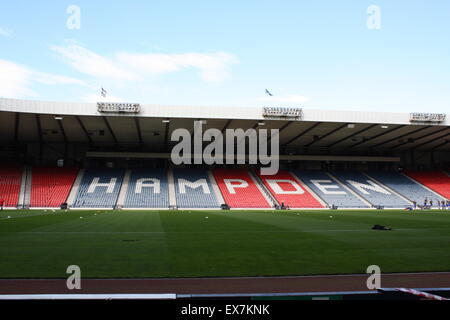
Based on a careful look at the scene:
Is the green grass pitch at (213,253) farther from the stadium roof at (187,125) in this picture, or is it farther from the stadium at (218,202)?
the stadium roof at (187,125)

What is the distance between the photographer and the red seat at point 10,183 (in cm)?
3981

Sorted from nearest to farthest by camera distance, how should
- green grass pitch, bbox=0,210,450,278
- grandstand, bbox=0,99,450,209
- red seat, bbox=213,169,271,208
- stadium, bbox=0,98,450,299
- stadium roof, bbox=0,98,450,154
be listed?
stadium, bbox=0,98,450,299, green grass pitch, bbox=0,210,450,278, stadium roof, bbox=0,98,450,154, grandstand, bbox=0,99,450,209, red seat, bbox=213,169,271,208

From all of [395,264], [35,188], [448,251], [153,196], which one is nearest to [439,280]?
[395,264]

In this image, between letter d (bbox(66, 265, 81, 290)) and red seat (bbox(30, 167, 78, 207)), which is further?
red seat (bbox(30, 167, 78, 207))

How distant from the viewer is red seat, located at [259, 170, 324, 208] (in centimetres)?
4453

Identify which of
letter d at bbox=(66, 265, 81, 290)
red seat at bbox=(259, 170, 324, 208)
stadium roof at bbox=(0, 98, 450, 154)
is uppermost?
stadium roof at bbox=(0, 98, 450, 154)

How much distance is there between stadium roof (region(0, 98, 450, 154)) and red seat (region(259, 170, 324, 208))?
17.1ft

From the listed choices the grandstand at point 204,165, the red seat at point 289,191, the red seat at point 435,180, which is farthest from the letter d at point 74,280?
the red seat at point 435,180

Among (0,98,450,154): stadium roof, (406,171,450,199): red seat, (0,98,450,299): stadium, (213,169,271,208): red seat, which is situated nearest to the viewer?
(0,98,450,299): stadium

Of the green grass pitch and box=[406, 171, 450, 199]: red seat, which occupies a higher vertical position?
box=[406, 171, 450, 199]: red seat

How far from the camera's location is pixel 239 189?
47.1 m

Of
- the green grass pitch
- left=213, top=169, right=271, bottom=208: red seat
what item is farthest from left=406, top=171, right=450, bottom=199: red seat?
the green grass pitch

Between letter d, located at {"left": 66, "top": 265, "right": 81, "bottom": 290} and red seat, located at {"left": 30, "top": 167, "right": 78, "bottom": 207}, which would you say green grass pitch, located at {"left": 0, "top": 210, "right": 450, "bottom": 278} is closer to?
letter d, located at {"left": 66, "top": 265, "right": 81, "bottom": 290}

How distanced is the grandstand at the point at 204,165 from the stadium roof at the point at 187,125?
0.11 metres
